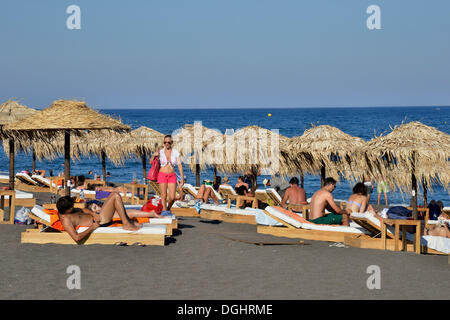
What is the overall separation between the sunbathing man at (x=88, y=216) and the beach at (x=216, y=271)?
0.25 meters

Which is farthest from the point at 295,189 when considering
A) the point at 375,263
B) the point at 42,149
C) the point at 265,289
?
the point at 42,149

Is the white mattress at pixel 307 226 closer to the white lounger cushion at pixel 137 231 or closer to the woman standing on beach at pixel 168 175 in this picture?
the woman standing on beach at pixel 168 175

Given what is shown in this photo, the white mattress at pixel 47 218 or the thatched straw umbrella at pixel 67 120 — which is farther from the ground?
the thatched straw umbrella at pixel 67 120

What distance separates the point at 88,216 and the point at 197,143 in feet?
26.6

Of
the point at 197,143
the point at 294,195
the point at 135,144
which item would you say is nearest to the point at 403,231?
the point at 294,195

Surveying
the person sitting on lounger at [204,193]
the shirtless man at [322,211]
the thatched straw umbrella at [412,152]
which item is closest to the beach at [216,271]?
the shirtless man at [322,211]

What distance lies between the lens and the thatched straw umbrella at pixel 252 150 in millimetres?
14766

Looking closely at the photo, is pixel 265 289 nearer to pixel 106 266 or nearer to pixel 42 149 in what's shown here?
pixel 106 266

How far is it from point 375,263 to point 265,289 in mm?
2049

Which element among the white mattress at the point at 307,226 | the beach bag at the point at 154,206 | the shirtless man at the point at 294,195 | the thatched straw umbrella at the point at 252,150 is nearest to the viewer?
the white mattress at the point at 307,226

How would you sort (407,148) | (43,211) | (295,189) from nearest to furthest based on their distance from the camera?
(43,211)
(407,148)
(295,189)

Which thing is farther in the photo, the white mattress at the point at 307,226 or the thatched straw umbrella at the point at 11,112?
the thatched straw umbrella at the point at 11,112

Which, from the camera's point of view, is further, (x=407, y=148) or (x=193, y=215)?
(x=193, y=215)

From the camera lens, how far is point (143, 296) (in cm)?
575
